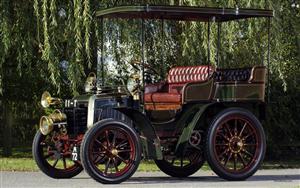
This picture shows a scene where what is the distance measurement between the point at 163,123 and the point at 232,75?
4.95 feet

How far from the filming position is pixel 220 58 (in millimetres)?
14328

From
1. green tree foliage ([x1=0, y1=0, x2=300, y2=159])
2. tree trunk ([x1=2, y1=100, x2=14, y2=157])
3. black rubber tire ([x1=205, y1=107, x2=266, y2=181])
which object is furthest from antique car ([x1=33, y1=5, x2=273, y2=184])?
tree trunk ([x1=2, y1=100, x2=14, y2=157])

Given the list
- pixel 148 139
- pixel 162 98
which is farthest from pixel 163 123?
pixel 148 139

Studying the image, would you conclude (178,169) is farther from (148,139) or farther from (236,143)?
(148,139)

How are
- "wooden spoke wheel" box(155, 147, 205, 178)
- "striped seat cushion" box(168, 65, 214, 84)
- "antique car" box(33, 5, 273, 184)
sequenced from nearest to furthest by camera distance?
"antique car" box(33, 5, 273, 184) → "wooden spoke wheel" box(155, 147, 205, 178) → "striped seat cushion" box(168, 65, 214, 84)

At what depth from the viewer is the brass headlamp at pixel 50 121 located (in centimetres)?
1013

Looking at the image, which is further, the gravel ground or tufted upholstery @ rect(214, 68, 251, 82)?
tufted upholstery @ rect(214, 68, 251, 82)

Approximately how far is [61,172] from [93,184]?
3.62ft

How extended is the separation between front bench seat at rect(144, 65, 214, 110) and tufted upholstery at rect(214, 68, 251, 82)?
21cm

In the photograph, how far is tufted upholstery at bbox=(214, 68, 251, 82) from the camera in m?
11.0

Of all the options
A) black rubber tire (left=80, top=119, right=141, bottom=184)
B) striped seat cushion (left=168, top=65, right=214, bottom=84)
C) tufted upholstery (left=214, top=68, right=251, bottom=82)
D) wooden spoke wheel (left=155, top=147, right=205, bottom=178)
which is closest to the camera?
black rubber tire (left=80, top=119, right=141, bottom=184)

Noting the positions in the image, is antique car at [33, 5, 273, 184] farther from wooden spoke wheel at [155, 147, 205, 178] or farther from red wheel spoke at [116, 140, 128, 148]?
wooden spoke wheel at [155, 147, 205, 178]

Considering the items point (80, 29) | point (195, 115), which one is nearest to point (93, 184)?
point (195, 115)

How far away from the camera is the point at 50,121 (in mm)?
10133
